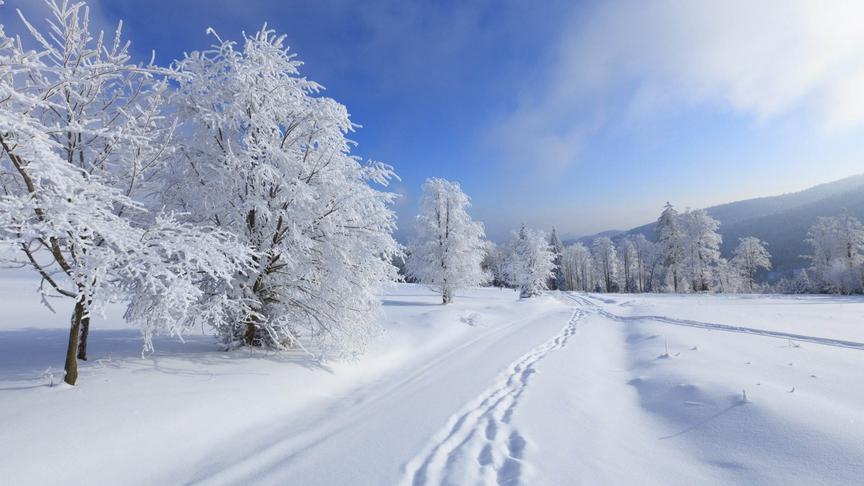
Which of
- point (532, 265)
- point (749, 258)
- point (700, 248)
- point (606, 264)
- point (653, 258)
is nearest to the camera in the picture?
point (532, 265)

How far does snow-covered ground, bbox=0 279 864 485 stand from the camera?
361cm

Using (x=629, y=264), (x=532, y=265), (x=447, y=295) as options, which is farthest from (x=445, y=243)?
(x=629, y=264)

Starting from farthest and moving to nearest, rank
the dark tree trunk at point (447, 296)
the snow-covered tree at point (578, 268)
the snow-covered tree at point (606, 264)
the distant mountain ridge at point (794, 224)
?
1. the distant mountain ridge at point (794, 224)
2. the snow-covered tree at point (578, 268)
3. the snow-covered tree at point (606, 264)
4. the dark tree trunk at point (447, 296)

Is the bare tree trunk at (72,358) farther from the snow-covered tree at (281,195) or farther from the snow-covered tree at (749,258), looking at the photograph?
the snow-covered tree at (749,258)

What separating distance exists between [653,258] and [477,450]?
7260 centimetres

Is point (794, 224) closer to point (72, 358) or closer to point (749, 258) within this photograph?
point (749, 258)

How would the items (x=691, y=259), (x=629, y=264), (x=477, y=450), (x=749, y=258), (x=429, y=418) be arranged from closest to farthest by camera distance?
(x=477, y=450), (x=429, y=418), (x=691, y=259), (x=749, y=258), (x=629, y=264)

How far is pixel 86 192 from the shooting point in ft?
13.8

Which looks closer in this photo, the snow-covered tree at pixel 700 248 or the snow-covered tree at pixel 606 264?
the snow-covered tree at pixel 700 248

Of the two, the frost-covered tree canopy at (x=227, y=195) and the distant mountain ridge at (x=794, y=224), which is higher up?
the distant mountain ridge at (x=794, y=224)

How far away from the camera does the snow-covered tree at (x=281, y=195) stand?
7293mm

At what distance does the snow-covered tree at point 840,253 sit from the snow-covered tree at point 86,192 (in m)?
53.4

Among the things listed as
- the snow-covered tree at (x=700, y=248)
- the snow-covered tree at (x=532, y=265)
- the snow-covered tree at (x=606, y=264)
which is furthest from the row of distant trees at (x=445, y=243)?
the snow-covered tree at (x=606, y=264)

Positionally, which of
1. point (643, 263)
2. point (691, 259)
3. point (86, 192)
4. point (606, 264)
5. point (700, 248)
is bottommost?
point (86, 192)
